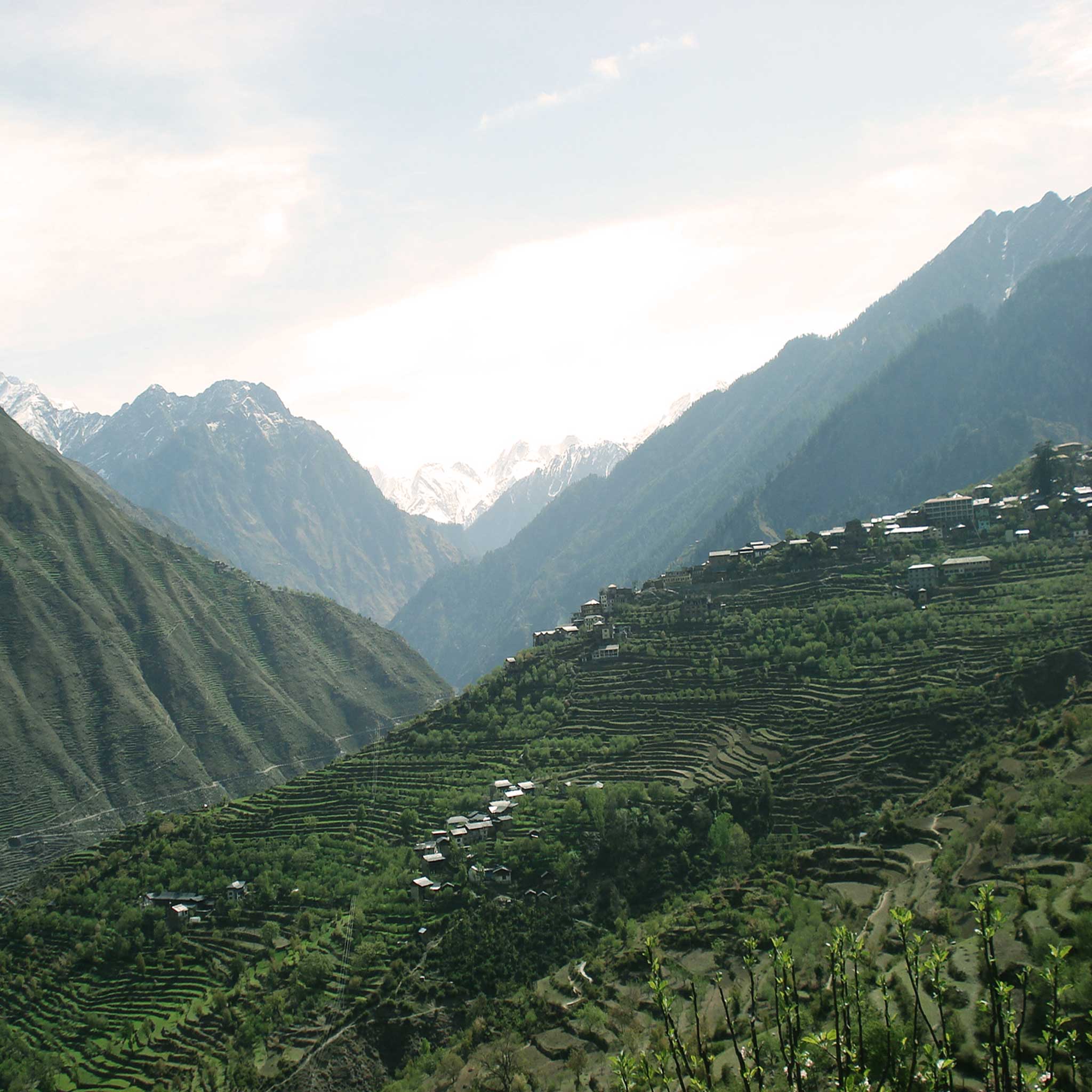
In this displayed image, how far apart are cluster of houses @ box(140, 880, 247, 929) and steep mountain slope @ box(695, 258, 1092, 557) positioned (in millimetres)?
123419

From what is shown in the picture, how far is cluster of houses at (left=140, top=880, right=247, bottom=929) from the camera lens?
53.9m

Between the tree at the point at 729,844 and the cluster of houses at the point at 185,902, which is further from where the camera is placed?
the cluster of houses at the point at 185,902

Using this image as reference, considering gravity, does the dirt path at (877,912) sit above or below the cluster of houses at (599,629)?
below

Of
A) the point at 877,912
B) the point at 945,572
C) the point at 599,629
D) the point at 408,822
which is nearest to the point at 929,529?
the point at 945,572

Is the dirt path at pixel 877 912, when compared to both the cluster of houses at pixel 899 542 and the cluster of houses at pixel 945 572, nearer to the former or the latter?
the cluster of houses at pixel 945 572

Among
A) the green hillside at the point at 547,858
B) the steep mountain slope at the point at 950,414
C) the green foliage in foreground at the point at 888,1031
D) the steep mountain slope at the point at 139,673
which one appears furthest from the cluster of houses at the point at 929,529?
the steep mountain slope at the point at 950,414

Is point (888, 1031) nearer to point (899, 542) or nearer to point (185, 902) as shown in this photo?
point (185, 902)

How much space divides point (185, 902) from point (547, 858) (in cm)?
1895

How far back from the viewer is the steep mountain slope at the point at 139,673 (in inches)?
4257

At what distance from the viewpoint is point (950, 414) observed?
568 feet

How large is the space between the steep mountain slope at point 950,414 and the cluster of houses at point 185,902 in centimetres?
12342

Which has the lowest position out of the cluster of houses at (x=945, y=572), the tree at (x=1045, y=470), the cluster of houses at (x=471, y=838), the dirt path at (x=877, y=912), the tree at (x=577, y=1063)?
the tree at (x=577, y=1063)

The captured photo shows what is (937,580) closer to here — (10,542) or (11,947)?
(11,947)

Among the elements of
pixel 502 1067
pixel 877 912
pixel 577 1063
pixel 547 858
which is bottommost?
pixel 577 1063
